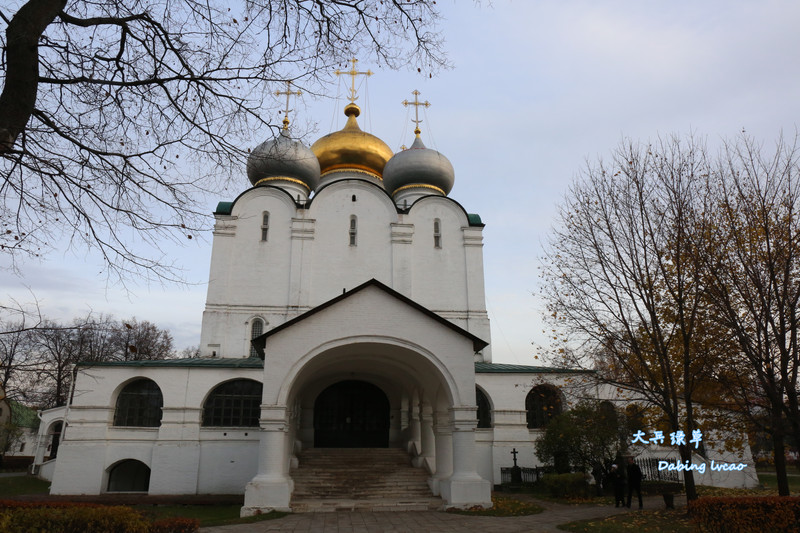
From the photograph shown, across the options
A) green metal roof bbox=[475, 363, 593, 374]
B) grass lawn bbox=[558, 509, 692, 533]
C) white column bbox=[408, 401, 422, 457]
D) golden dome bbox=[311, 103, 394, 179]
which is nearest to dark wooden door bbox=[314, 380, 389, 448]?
white column bbox=[408, 401, 422, 457]

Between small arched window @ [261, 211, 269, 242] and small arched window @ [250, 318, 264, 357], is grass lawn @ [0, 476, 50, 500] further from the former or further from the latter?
small arched window @ [261, 211, 269, 242]

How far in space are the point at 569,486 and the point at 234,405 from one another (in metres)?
10.9

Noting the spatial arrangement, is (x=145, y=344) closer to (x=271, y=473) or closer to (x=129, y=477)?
(x=129, y=477)

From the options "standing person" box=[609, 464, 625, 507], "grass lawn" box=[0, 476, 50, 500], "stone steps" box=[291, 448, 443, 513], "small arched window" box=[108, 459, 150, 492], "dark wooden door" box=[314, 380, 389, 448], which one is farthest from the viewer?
"grass lawn" box=[0, 476, 50, 500]

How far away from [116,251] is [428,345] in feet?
27.8

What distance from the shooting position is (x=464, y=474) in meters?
12.2

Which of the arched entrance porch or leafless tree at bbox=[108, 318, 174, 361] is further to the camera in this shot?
leafless tree at bbox=[108, 318, 174, 361]

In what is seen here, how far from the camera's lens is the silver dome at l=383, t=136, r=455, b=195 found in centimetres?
2508

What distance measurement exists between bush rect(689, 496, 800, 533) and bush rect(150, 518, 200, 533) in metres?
7.55

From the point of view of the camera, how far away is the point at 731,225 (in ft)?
29.9

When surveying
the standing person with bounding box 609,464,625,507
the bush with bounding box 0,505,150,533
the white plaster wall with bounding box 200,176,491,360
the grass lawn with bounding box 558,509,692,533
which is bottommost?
the grass lawn with bounding box 558,509,692,533

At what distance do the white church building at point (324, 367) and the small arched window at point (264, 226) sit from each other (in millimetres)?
46

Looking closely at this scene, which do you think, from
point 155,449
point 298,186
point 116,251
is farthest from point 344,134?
point 116,251

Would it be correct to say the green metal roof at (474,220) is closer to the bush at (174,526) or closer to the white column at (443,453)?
the white column at (443,453)
